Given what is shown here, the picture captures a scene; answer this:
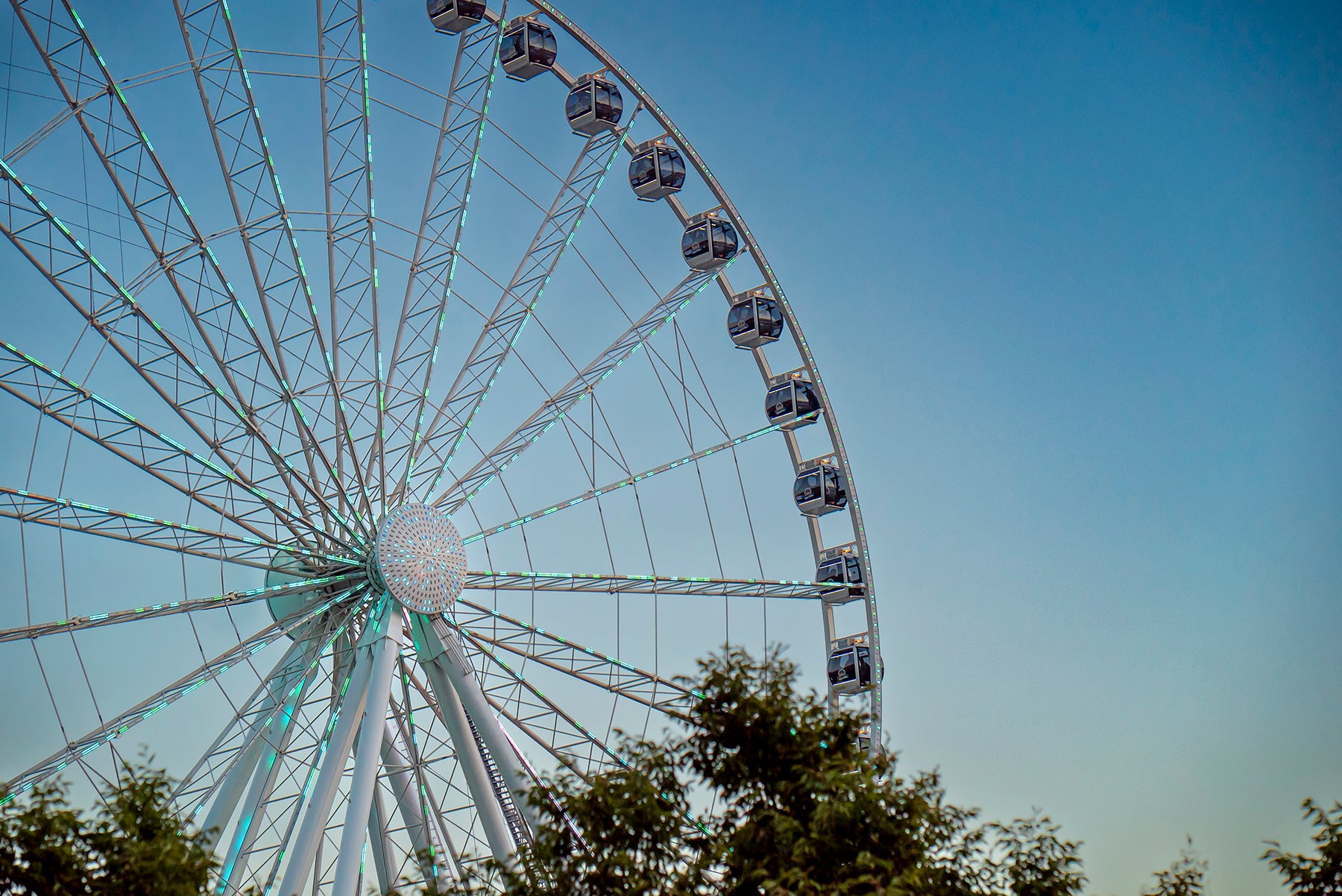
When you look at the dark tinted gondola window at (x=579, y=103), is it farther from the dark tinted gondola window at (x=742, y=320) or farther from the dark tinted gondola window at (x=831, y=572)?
the dark tinted gondola window at (x=831, y=572)

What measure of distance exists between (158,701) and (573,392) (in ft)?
32.5

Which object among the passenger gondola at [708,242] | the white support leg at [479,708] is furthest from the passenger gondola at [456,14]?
the white support leg at [479,708]

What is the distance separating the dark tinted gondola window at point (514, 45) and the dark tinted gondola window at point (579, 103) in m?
1.43

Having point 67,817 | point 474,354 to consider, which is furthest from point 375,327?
point 67,817

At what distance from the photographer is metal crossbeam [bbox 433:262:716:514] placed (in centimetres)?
3003

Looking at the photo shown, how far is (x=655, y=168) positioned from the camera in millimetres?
33281

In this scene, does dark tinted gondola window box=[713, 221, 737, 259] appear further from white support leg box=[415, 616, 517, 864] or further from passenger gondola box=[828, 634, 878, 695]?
white support leg box=[415, 616, 517, 864]

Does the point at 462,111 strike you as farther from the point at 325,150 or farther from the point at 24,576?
the point at 24,576

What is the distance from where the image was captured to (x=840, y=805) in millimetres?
18047

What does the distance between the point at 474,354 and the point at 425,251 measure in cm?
216

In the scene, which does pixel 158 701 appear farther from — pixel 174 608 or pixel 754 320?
pixel 754 320

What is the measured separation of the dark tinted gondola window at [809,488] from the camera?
34844 millimetres

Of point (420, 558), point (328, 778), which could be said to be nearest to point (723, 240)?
point (420, 558)

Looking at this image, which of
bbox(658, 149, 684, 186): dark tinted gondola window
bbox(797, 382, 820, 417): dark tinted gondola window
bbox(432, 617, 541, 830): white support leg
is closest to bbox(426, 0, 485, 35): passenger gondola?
bbox(658, 149, 684, 186): dark tinted gondola window
